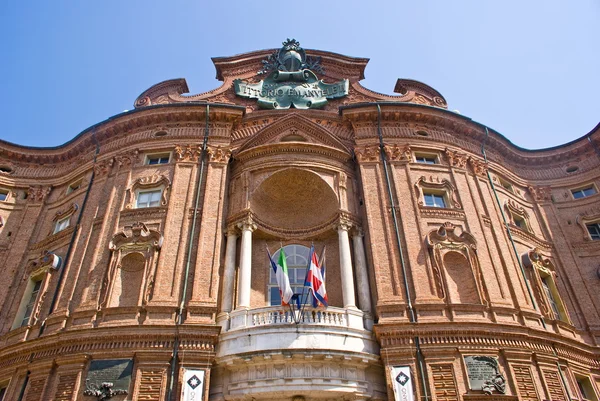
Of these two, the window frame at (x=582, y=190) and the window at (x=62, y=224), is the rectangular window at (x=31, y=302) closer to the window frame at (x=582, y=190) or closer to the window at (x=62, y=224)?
the window at (x=62, y=224)

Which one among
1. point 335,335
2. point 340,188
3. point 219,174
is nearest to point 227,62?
point 219,174

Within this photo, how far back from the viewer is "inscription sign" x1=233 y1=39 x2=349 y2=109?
85.5 ft

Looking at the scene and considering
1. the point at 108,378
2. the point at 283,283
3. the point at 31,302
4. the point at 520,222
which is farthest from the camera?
the point at 520,222

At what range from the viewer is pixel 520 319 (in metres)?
17.9

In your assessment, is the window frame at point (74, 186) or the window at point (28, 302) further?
the window frame at point (74, 186)

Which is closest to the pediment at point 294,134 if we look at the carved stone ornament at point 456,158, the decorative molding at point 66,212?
the carved stone ornament at point 456,158

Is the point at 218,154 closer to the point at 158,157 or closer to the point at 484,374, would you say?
the point at 158,157

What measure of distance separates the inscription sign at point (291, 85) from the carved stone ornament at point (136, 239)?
34.2 feet

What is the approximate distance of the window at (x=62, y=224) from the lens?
2328 cm

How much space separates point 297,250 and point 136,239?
736 centimetres

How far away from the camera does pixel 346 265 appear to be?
1902 centimetres

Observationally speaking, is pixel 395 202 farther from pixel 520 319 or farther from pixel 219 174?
pixel 219 174

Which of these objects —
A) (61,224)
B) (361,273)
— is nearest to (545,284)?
(361,273)

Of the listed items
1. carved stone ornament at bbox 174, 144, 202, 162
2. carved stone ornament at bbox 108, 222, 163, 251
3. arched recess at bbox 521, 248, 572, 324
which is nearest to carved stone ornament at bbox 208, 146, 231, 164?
carved stone ornament at bbox 174, 144, 202, 162
